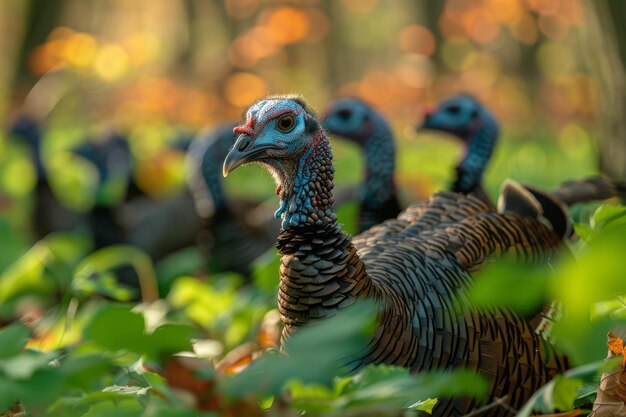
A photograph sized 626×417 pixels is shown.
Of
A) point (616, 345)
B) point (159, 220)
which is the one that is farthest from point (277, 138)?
point (159, 220)

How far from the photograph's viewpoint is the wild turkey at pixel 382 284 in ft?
8.98

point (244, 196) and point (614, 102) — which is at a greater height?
point (614, 102)

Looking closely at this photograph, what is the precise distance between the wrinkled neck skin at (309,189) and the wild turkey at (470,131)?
1855 mm

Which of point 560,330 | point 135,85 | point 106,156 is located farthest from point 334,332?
point 135,85

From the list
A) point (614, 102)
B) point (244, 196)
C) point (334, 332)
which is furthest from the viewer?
point (244, 196)

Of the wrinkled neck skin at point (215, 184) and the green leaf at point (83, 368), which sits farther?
the wrinkled neck skin at point (215, 184)

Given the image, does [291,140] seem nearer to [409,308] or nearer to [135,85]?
[409,308]

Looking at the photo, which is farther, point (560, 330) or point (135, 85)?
point (135, 85)

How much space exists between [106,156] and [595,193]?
6793 mm

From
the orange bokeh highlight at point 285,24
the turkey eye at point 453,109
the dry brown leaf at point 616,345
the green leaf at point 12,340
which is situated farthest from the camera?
the orange bokeh highlight at point 285,24

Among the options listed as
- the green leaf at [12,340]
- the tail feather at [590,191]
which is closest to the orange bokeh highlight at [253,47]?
the tail feather at [590,191]

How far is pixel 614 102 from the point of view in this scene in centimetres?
525

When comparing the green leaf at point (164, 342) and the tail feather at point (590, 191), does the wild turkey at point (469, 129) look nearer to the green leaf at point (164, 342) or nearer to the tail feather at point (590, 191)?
the tail feather at point (590, 191)

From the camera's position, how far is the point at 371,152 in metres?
5.83
